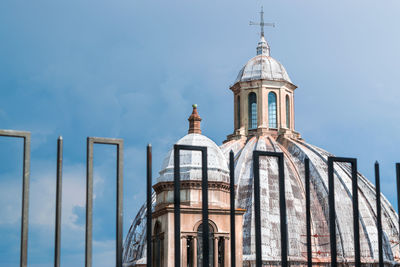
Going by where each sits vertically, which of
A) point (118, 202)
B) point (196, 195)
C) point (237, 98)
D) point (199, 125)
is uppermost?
point (237, 98)

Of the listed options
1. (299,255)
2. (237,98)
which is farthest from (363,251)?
(237,98)

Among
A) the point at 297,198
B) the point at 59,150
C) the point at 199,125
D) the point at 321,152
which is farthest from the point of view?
the point at 321,152

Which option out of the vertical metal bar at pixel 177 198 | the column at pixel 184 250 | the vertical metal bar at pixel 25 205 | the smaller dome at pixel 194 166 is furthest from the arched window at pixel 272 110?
the vertical metal bar at pixel 25 205

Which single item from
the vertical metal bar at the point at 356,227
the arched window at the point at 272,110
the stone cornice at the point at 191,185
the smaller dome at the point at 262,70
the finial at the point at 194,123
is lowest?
the vertical metal bar at the point at 356,227

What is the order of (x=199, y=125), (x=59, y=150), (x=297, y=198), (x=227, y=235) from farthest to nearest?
(x=297, y=198), (x=199, y=125), (x=227, y=235), (x=59, y=150)

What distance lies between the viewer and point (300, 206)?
45.7 metres

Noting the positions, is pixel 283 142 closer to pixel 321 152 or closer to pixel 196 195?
pixel 321 152

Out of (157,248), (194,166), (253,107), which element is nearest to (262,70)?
(253,107)

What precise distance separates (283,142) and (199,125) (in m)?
17.5

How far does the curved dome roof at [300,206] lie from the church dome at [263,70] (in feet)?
12.9

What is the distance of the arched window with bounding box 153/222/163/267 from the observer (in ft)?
97.8

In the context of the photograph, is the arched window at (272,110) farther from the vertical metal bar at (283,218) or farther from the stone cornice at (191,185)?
the vertical metal bar at (283,218)

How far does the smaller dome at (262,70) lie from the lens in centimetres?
5144

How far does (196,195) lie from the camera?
100 feet
